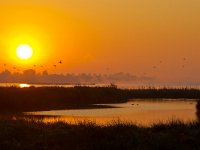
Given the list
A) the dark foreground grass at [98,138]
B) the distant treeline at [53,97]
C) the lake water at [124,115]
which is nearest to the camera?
the dark foreground grass at [98,138]

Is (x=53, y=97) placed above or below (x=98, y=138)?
below

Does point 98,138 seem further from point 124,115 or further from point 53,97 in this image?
point 53,97

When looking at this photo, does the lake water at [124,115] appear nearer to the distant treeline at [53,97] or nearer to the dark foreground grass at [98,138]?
the dark foreground grass at [98,138]

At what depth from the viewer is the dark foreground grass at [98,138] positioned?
49.6 feet

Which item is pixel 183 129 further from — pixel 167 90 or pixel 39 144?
pixel 167 90

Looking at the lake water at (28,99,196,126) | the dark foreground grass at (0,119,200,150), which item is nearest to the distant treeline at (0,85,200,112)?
the lake water at (28,99,196,126)

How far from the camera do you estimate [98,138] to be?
52.4ft

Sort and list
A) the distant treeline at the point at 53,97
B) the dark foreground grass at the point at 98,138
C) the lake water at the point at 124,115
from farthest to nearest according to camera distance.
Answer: the distant treeline at the point at 53,97 < the lake water at the point at 124,115 < the dark foreground grass at the point at 98,138

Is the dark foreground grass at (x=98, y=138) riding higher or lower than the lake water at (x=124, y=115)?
higher

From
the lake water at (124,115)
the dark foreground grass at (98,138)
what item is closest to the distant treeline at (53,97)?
the lake water at (124,115)

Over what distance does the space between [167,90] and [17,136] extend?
8617 cm

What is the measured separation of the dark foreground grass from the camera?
15133 millimetres

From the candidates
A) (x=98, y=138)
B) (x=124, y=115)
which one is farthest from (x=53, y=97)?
(x=98, y=138)

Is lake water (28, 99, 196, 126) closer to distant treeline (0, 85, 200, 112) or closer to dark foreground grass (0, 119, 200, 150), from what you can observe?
dark foreground grass (0, 119, 200, 150)
